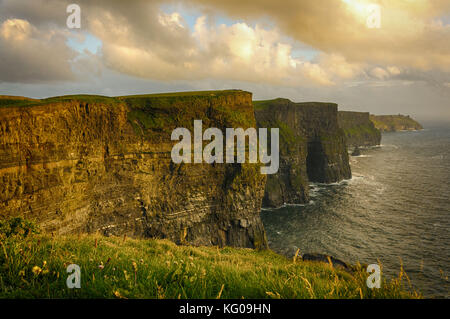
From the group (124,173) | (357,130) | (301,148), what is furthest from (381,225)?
(357,130)

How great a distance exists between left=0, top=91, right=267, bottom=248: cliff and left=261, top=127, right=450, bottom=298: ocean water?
10904 millimetres

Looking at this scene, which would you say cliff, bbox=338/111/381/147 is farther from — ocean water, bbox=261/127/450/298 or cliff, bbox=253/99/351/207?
ocean water, bbox=261/127/450/298

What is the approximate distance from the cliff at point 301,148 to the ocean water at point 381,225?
430cm

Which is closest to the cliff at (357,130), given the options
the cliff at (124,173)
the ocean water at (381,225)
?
the ocean water at (381,225)

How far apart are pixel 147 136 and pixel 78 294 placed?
114ft

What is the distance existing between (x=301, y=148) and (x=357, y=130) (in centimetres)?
13010

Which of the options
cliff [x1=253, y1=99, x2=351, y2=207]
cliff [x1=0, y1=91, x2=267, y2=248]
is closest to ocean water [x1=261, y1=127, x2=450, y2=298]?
cliff [x1=253, y1=99, x2=351, y2=207]

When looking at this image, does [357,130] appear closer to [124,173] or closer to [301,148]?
[301,148]

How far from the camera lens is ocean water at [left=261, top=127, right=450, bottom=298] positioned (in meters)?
36.4

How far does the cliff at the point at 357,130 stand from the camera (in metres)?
182

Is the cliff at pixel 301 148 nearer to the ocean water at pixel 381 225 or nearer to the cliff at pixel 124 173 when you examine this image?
the ocean water at pixel 381 225

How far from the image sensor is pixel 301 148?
3236 inches
